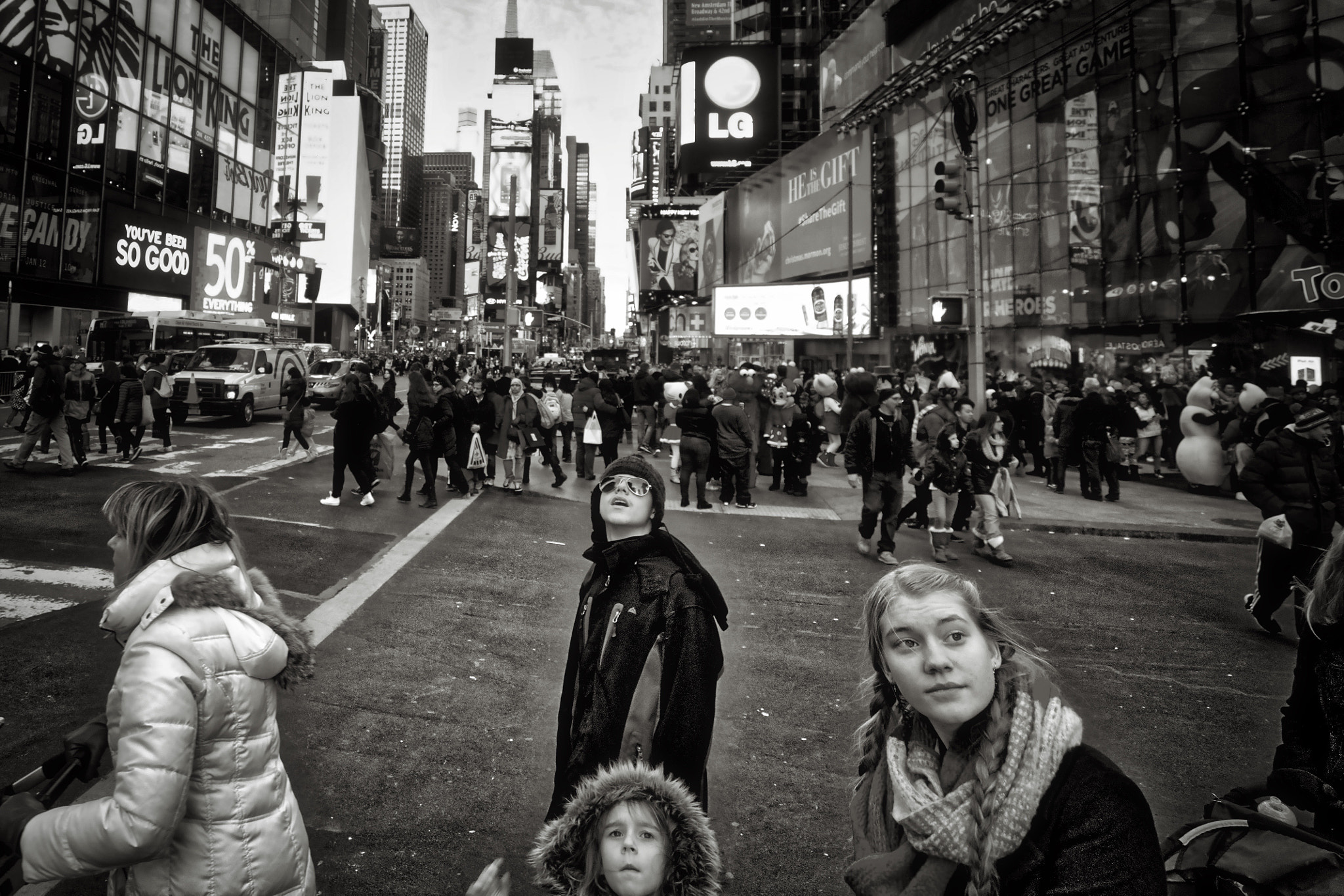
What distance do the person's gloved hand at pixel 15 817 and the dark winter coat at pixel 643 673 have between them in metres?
1.42

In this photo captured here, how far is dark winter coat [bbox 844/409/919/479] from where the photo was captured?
9.68 meters

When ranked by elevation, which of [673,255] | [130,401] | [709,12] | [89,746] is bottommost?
[89,746]

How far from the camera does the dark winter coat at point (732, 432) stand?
12688mm

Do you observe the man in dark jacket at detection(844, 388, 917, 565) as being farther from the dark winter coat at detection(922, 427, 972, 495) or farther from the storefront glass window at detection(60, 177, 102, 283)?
the storefront glass window at detection(60, 177, 102, 283)

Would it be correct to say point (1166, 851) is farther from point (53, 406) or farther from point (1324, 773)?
point (53, 406)

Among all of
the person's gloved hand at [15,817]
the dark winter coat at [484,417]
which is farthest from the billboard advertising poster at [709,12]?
the person's gloved hand at [15,817]

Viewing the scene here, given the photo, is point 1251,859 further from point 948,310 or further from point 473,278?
point 473,278

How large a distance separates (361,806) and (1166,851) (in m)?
3.28

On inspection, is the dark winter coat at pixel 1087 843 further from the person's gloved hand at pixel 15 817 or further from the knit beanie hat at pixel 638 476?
the person's gloved hand at pixel 15 817

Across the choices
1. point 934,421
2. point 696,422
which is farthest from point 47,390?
point 934,421

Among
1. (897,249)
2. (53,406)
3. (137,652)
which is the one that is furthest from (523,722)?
(897,249)

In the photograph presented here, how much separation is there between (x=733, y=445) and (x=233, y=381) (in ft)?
49.8

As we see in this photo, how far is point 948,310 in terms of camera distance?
13.9m

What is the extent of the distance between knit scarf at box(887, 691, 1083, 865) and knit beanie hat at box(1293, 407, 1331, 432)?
6330 mm
